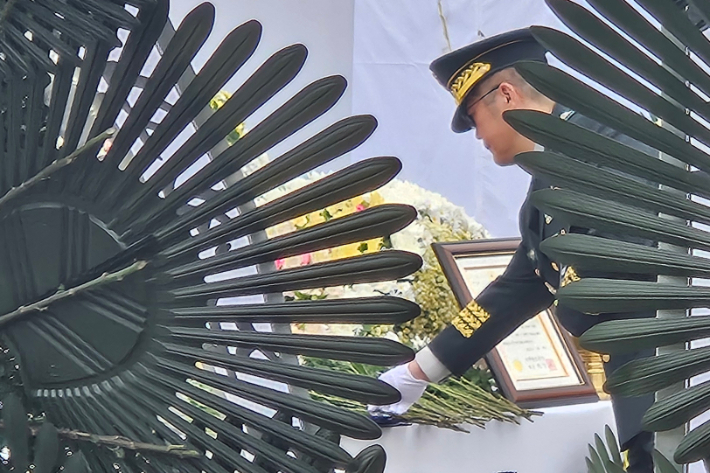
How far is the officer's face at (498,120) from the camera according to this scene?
1.14 metres

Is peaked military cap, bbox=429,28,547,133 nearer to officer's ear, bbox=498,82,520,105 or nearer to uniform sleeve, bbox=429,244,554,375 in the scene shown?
officer's ear, bbox=498,82,520,105

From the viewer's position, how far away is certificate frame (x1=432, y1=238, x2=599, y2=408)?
3.45 feet

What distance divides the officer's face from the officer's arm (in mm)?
159

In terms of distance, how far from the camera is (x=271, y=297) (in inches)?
15.9

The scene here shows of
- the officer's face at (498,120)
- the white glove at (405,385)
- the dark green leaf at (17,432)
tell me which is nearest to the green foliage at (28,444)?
the dark green leaf at (17,432)

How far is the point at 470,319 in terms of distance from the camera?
111 cm

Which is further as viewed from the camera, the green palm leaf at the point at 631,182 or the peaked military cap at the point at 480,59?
the peaked military cap at the point at 480,59

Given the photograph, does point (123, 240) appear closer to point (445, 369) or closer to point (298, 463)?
point (298, 463)

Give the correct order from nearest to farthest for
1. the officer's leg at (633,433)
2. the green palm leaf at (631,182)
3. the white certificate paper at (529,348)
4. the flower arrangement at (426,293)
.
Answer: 1. the green palm leaf at (631,182)
2. the flower arrangement at (426,293)
3. the officer's leg at (633,433)
4. the white certificate paper at (529,348)

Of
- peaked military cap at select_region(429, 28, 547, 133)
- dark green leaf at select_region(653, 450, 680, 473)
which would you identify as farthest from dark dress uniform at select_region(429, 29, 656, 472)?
dark green leaf at select_region(653, 450, 680, 473)

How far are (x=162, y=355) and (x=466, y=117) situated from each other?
0.95 metres

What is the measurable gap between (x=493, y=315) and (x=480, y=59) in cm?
41

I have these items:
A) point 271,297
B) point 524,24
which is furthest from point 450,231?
point 524,24

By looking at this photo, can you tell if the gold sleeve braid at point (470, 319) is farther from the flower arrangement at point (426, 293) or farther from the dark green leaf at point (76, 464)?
the dark green leaf at point (76, 464)
